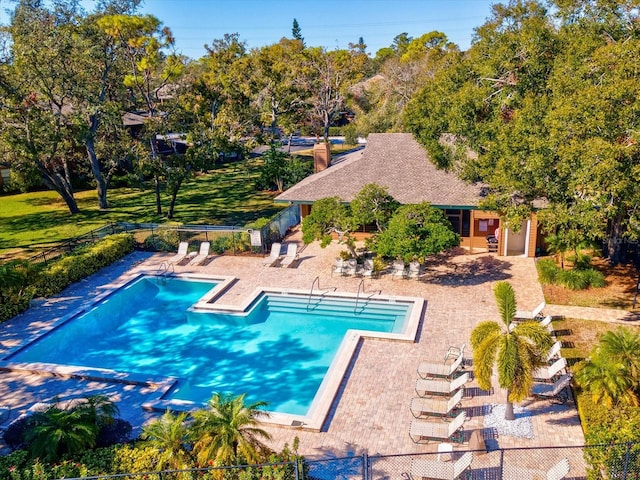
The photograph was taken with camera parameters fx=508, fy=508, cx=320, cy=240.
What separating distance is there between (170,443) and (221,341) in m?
7.93

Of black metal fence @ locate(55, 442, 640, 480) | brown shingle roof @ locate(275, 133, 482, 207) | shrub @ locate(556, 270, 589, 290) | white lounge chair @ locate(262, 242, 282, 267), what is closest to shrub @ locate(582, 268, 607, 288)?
shrub @ locate(556, 270, 589, 290)

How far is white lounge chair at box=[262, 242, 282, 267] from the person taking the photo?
24703mm

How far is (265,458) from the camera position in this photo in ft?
35.6

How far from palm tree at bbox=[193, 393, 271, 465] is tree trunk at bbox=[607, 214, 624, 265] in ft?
56.2

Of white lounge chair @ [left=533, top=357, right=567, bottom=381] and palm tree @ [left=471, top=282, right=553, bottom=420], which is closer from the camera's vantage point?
palm tree @ [left=471, top=282, right=553, bottom=420]

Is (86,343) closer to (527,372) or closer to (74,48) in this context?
(527,372)

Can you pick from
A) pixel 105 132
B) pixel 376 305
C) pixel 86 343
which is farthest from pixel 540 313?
pixel 105 132

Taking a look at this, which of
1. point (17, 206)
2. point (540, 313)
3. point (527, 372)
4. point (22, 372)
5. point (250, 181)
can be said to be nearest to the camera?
point (527, 372)

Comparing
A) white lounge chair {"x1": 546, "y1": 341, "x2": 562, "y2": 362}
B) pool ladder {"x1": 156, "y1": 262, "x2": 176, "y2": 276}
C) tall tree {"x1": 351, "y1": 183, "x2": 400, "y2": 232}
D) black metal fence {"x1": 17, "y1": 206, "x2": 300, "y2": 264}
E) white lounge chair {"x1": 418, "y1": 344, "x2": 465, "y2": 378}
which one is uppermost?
tall tree {"x1": 351, "y1": 183, "x2": 400, "y2": 232}

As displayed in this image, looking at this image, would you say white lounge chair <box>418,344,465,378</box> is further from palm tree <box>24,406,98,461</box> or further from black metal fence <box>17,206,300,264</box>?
black metal fence <box>17,206,300,264</box>

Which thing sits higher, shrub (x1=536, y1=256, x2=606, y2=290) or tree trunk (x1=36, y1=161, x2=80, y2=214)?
tree trunk (x1=36, y1=161, x2=80, y2=214)

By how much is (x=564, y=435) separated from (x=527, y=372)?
2084mm

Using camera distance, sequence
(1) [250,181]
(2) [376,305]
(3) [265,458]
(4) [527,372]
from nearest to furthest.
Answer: (3) [265,458], (4) [527,372], (2) [376,305], (1) [250,181]

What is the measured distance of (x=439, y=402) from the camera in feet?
43.0
